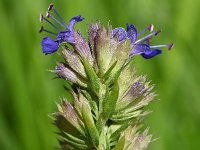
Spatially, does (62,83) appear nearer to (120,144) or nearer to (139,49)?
(139,49)

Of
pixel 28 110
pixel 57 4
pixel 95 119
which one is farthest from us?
pixel 57 4

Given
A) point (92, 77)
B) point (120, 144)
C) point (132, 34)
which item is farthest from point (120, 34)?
point (120, 144)

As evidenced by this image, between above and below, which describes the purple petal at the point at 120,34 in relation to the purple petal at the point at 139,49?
above

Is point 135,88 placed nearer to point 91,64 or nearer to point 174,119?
point 91,64

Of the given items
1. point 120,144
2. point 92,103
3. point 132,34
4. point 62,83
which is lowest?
point 120,144

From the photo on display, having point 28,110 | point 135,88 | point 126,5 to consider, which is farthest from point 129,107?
point 126,5

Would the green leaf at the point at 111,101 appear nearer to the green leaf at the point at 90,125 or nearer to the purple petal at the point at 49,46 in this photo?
the green leaf at the point at 90,125

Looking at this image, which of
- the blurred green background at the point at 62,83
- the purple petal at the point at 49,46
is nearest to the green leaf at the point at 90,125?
the purple petal at the point at 49,46

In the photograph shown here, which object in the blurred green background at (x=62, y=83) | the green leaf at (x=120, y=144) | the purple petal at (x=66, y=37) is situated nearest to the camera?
the green leaf at (x=120, y=144)
